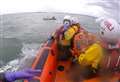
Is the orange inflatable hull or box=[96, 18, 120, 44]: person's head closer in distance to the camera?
box=[96, 18, 120, 44]: person's head

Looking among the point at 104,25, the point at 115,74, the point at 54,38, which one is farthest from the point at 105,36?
the point at 54,38

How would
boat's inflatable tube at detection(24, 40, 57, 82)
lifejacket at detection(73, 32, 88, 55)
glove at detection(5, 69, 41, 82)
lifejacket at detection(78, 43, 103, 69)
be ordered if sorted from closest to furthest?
glove at detection(5, 69, 41, 82) < lifejacket at detection(78, 43, 103, 69) < boat's inflatable tube at detection(24, 40, 57, 82) < lifejacket at detection(73, 32, 88, 55)

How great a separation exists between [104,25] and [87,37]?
593 mm

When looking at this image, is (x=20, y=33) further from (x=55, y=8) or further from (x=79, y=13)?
(x=55, y=8)

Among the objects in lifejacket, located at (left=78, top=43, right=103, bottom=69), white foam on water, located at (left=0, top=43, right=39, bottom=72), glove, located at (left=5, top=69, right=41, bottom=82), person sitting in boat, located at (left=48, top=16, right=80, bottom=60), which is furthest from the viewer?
white foam on water, located at (left=0, top=43, right=39, bottom=72)

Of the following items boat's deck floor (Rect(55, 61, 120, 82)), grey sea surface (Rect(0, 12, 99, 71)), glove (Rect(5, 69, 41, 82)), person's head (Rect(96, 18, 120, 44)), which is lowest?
grey sea surface (Rect(0, 12, 99, 71))

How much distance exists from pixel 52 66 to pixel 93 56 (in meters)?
0.76

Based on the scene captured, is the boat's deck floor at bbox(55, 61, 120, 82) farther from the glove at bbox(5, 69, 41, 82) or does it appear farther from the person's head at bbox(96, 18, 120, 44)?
the glove at bbox(5, 69, 41, 82)

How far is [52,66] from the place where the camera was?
178 inches

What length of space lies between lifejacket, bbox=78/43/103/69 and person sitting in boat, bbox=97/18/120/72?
84mm

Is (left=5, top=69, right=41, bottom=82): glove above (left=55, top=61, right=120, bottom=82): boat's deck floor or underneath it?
above

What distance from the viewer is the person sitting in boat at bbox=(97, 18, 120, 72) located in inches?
158

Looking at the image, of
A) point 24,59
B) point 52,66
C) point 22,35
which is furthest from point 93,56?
point 22,35

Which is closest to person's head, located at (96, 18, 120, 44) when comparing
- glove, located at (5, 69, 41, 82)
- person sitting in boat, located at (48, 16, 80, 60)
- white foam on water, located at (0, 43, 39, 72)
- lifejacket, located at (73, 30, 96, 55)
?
lifejacket, located at (73, 30, 96, 55)
